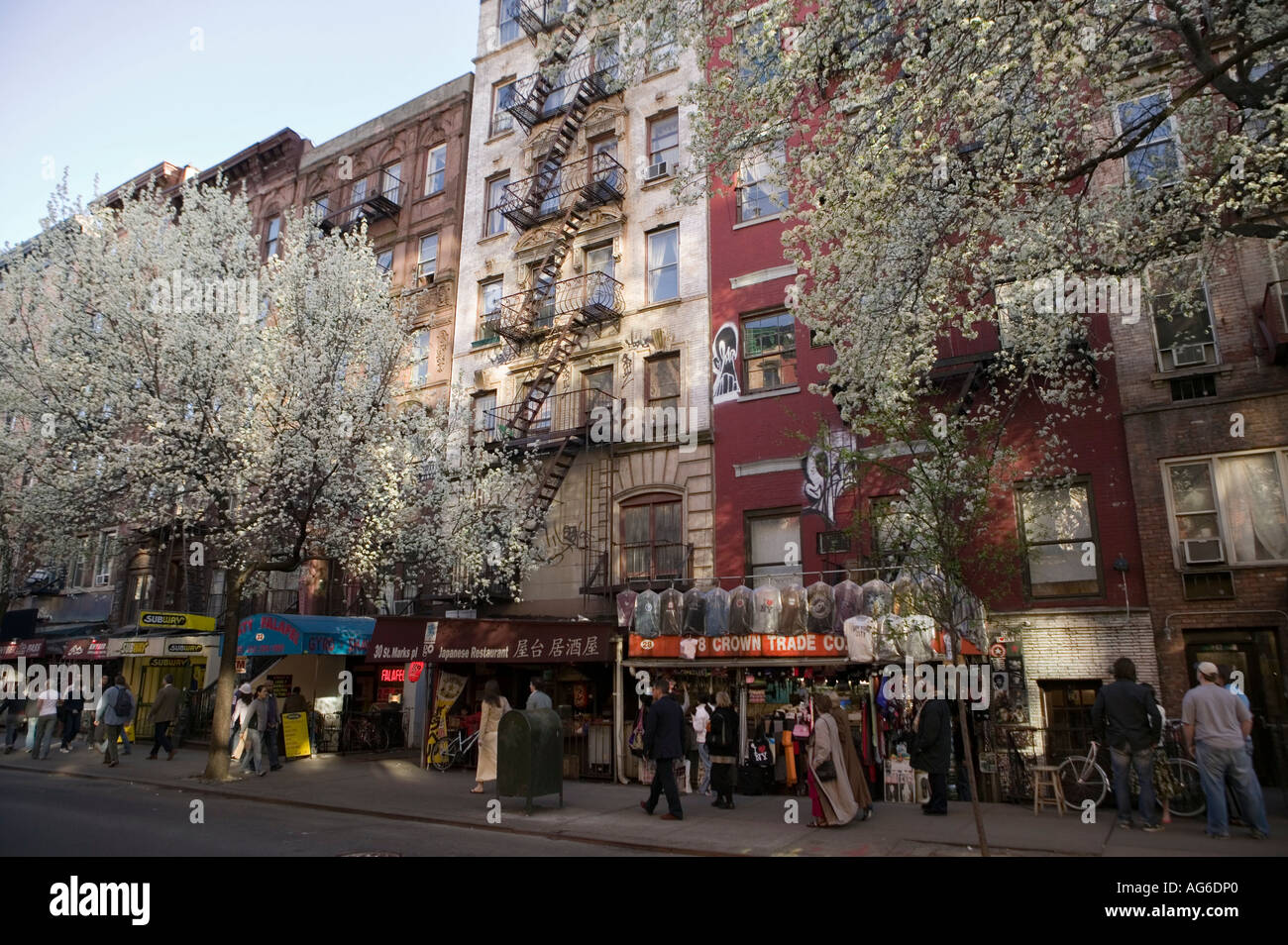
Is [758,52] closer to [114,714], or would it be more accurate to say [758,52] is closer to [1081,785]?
[1081,785]

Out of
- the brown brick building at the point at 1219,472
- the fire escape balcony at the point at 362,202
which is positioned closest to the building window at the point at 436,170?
the fire escape balcony at the point at 362,202

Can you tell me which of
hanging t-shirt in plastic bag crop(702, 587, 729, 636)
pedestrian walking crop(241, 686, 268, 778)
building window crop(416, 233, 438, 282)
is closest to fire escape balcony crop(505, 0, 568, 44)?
building window crop(416, 233, 438, 282)

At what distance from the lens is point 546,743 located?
12758mm

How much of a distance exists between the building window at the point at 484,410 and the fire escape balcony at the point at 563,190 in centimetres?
526

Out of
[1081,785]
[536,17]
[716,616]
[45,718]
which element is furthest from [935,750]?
[536,17]

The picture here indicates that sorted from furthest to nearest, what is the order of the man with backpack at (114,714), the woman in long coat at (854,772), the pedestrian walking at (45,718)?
the pedestrian walking at (45,718) < the man with backpack at (114,714) < the woman in long coat at (854,772)

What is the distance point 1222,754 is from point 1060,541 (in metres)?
5.80

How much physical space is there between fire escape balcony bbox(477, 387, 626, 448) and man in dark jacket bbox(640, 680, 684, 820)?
9.66 m

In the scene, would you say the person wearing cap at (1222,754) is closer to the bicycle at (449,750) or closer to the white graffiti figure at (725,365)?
the white graffiti figure at (725,365)

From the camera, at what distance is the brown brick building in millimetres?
13266

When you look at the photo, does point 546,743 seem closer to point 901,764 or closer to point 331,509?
point 901,764

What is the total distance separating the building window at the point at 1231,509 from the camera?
13.6 metres

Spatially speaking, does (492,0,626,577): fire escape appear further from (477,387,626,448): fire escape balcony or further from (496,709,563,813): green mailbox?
(496,709,563,813): green mailbox

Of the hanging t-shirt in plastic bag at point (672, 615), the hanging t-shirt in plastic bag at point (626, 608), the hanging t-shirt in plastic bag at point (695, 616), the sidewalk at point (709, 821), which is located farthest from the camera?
the hanging t-shirt in plastic bag at point (626, 608)
